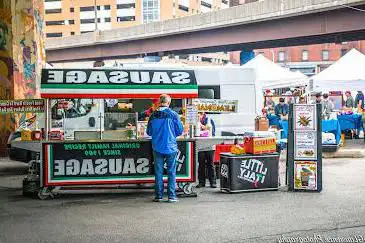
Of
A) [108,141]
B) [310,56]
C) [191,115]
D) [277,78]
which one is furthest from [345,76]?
[310,56]

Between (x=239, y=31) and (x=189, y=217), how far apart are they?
33.1 meters

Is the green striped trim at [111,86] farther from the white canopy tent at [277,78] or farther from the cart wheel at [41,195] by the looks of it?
the white canopy tent at [277,78]

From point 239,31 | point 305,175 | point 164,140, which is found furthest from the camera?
point 239,31

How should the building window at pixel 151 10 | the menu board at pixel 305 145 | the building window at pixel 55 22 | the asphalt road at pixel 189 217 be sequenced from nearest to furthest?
the asphalt road at pixel 189 217 < the menu board at pixel 305 145 < the building window at pixel 151 10 < the building window at pixel 55 22

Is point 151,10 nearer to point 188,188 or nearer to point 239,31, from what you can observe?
point 239,31

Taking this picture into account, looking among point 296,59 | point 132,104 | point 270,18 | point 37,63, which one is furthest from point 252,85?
point 296,59

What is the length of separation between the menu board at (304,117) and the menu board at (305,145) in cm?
10

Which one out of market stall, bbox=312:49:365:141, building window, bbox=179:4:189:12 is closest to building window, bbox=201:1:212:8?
building window, bbox=179:4:189:12

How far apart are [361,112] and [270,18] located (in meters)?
13.4

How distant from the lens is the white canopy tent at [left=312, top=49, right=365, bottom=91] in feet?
90.4

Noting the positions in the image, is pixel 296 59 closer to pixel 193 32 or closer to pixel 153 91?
pixel 193 32

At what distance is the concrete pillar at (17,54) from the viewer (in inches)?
771

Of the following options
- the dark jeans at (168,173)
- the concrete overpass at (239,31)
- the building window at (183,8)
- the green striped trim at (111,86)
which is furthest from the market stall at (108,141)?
the building window at (183,8)

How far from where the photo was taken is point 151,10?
11212 cm
